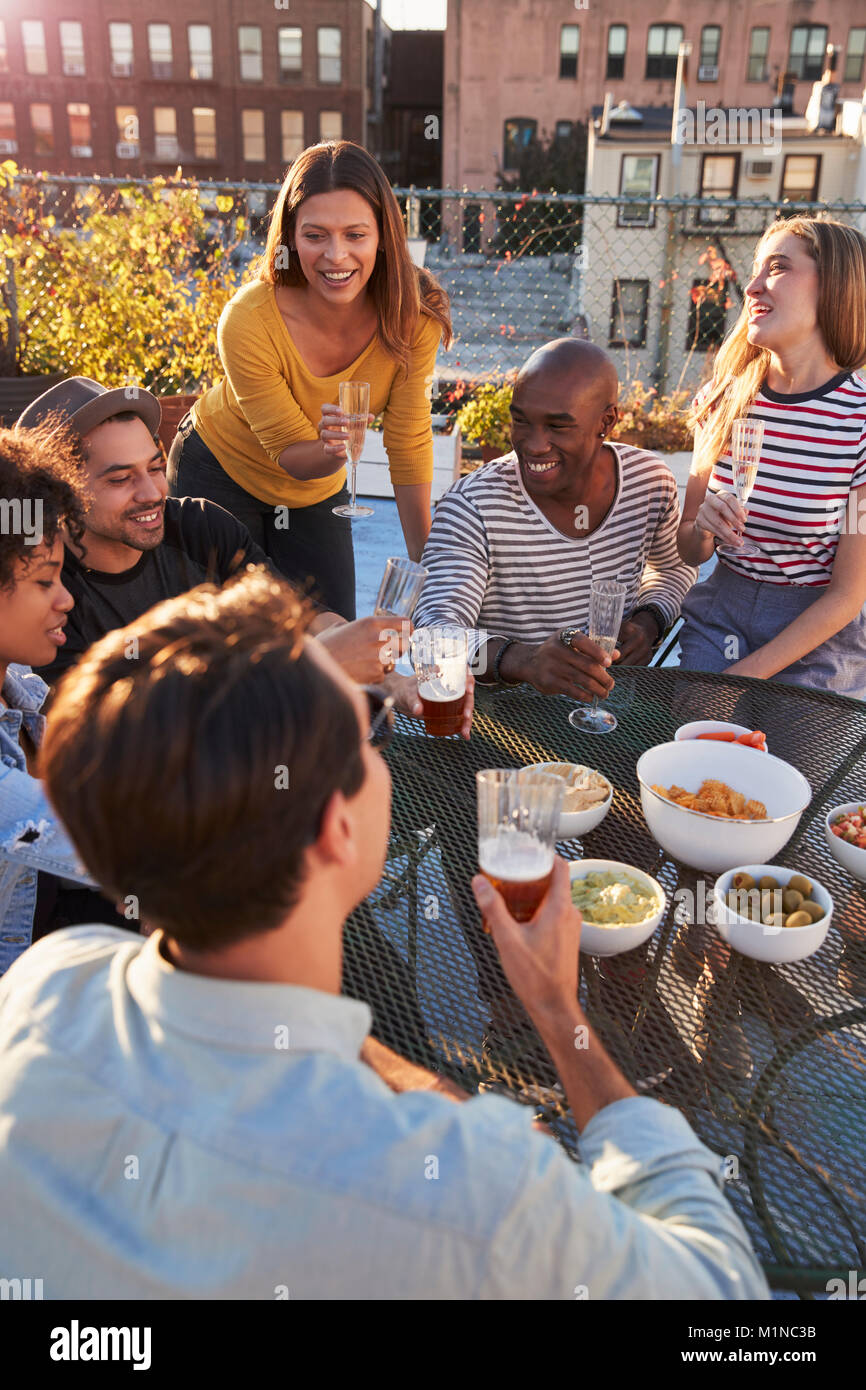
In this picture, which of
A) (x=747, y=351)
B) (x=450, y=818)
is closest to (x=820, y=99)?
(x=747, y=351)

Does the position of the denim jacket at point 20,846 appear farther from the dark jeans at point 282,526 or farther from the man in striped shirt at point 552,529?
the dark jeans at point 282,526

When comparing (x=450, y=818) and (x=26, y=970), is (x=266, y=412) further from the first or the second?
(x=26, y=970)

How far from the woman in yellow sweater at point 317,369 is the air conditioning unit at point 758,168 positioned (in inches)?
910

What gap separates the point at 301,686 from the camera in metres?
0.95

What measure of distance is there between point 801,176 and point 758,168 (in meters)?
1.06

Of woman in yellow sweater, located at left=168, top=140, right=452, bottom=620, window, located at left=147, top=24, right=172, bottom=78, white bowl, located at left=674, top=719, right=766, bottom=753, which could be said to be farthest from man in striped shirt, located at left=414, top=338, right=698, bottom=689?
window, located at left=147, top=24, right=172, bottom=78

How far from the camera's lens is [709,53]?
33.6m

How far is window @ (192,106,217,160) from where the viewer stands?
119ft

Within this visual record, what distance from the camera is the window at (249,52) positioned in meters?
35.4

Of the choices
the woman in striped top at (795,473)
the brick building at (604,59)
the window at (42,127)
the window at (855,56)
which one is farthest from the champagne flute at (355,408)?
the window at (42,127)

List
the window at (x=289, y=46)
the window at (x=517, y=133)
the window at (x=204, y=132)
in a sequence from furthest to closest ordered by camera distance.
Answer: the window at (x=204, y=132) < the window at (x=289, y=46) < the window at (x=517, y=133)

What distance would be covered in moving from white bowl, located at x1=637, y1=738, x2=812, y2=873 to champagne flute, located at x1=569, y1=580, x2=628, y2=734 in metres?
0.33

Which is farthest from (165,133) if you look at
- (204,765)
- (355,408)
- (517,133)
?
→ (204,765)

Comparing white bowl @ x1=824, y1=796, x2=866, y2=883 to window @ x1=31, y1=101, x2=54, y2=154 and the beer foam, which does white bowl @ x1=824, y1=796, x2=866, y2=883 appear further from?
window @ x1=31, y1=101, x2=54, y2=154
